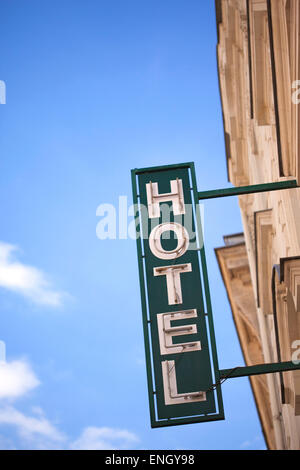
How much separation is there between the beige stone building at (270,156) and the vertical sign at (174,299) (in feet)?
5.24

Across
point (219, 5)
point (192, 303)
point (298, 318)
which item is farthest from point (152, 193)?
Answer: point (219, 5)

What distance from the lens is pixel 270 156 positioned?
13.6 m

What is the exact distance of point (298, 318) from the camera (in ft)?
34.7

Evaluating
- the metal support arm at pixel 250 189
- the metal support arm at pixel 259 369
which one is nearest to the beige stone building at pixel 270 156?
the metal support arm at pixel 250 189

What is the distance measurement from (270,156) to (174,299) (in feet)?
21.5

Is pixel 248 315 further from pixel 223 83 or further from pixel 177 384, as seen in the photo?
pixel 177 384

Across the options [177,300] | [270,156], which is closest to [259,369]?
[177,300]

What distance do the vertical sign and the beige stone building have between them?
1596mm

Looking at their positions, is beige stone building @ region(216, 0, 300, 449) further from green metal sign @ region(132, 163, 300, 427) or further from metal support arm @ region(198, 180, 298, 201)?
green metal sign @ region(132, 163, 300, 427)

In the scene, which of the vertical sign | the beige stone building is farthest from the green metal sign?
the beige stone building

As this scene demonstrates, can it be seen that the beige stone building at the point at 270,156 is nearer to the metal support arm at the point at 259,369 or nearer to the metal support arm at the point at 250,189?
the metal support arm at the point at 250,189

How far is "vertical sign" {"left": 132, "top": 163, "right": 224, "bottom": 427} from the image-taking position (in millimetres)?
7545

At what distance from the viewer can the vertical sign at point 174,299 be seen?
754cm

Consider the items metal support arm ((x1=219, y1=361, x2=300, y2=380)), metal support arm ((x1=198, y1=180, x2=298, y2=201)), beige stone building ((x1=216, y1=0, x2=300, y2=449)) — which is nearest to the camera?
metal support arm ((x1=219, y1=361, x2=300, y2=380))
